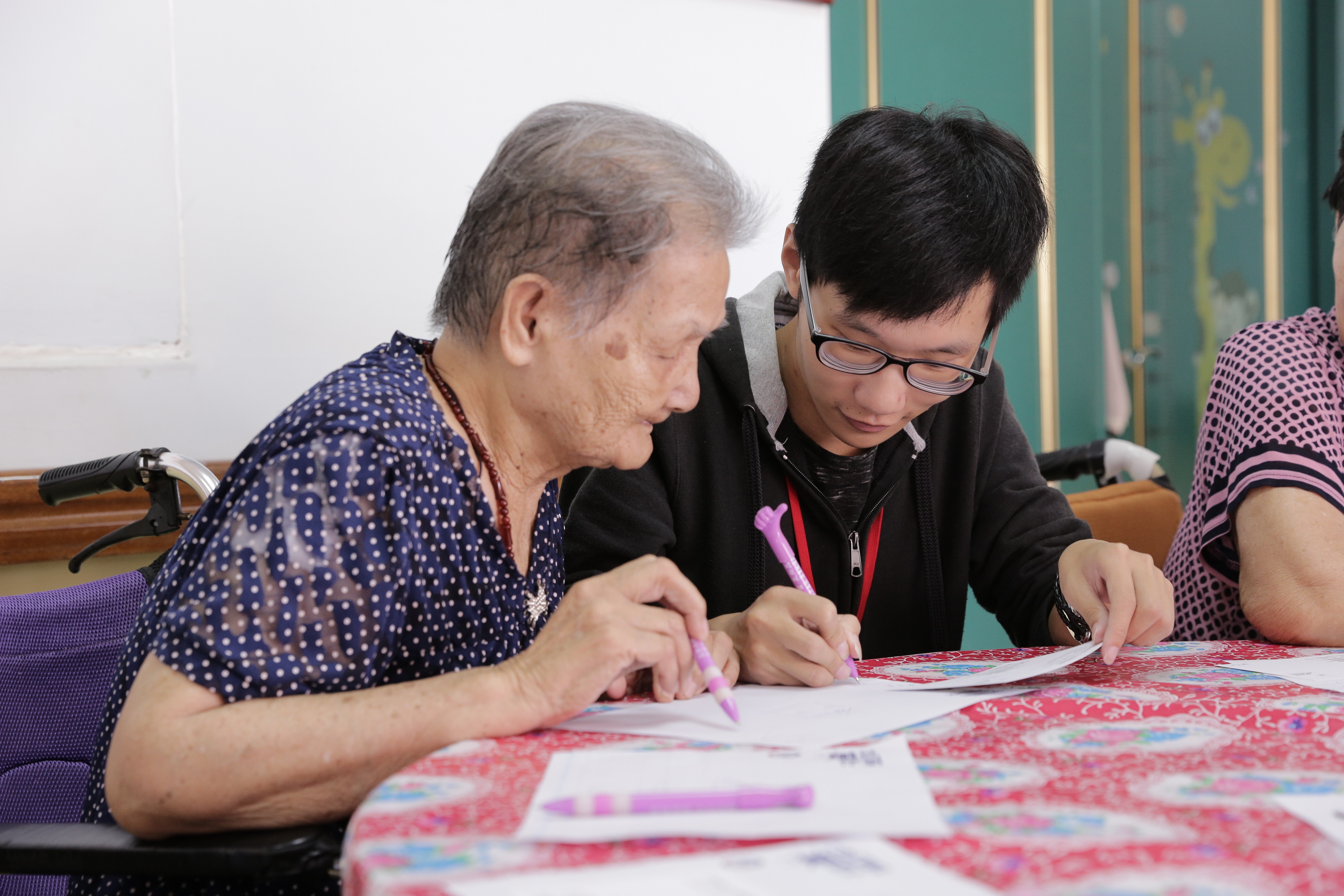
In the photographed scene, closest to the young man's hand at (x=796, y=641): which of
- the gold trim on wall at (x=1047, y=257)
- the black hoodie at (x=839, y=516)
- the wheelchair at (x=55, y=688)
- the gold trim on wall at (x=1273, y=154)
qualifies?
the black hoodie at (x=839, y=516)

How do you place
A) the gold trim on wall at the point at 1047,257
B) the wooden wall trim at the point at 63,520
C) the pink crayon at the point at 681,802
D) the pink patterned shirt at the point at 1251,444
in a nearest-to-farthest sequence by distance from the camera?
the pink crayon at the point at 681,802 < the pink patterned shirt at the point at 1251,444 < the wooden wall trim at the point at 63,520 < the gold trim on wall at the point at 1047,257

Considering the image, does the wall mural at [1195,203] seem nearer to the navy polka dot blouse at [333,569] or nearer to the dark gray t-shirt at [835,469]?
the dark gray t-shirt at [835,469]

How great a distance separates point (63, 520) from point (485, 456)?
1074 millimetres

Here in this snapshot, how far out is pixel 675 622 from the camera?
966 mm

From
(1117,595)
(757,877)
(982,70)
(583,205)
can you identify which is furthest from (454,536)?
(982,70)

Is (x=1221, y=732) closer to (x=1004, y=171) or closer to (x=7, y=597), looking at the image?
(x=1004, y=171)

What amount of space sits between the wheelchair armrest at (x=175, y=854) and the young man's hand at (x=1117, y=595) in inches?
32.0

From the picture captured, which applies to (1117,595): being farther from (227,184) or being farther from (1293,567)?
(227,184)

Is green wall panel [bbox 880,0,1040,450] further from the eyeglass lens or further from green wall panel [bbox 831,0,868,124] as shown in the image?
the eyeglass lens

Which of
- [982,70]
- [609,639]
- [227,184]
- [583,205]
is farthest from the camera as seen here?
[982,70]

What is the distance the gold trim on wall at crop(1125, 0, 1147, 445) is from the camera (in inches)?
145

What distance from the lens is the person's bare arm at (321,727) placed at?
2.61ft

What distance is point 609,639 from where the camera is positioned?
2.97 feet

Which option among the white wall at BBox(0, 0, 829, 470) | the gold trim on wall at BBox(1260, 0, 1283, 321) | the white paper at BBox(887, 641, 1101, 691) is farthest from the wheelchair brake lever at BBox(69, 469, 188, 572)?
the gold trim on wall at BBox(1260, 0, 1283, 321)
